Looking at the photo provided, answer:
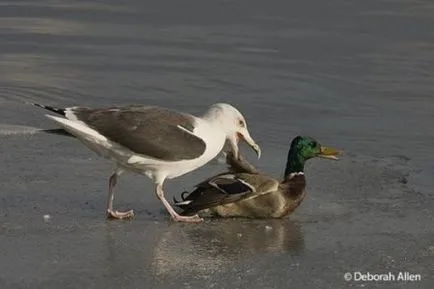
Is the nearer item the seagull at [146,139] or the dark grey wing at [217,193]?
the seagull at [146,139]

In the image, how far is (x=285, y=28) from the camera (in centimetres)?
1398

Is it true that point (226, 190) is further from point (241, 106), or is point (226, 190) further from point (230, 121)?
point (241, 106)

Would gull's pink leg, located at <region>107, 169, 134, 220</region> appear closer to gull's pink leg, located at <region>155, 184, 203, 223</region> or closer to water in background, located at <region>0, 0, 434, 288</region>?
water in background, located at <region>0, 0, 434, 288</region>

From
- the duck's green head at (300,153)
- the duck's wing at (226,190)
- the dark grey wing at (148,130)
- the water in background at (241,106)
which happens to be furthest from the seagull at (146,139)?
the duck's green head at (300,153)

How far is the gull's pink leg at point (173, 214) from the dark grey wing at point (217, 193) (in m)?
0.08

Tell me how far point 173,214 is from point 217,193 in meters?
0.31

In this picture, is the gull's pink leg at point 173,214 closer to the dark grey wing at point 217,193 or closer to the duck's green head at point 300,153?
the dark grey wing at point 217,193

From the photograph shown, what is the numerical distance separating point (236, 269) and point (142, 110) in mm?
1662

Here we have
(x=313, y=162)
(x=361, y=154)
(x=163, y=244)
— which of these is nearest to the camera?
(x=163, y=244)

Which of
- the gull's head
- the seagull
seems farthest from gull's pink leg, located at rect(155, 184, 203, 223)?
the gull's head

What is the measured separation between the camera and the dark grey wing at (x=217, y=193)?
24.9ft

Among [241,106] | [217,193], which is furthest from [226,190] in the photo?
[241,106]

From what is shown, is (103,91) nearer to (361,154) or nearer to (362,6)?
(361,154)

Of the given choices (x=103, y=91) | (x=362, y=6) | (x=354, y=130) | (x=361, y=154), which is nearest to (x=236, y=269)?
(x=361, y=154)
